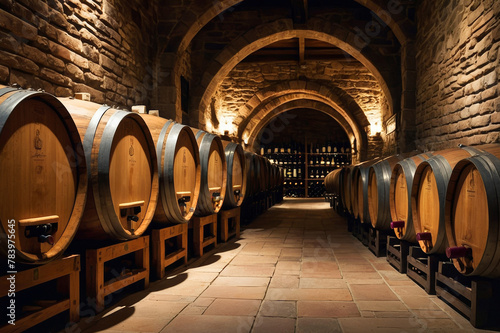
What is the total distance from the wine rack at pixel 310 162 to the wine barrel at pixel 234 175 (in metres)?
11.3

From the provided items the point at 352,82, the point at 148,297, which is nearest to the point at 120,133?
the point at 148,297

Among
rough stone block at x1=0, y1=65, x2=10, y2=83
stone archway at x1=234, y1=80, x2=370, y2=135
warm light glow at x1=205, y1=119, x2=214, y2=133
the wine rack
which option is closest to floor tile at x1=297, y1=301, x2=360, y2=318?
rough stone block at x1=0, y1=65, x2=10, y2=83

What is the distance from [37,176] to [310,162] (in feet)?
50.8

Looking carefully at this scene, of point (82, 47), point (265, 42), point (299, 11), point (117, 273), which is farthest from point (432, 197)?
point (265, 42)

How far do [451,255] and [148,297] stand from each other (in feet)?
6.62

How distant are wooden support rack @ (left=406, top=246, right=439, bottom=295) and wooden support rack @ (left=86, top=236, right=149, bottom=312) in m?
2.14

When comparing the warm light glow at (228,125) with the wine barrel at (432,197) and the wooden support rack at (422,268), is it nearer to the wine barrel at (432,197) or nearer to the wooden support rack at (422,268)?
the wooden support rack at (422,268)

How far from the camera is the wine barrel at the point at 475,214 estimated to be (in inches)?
76.1

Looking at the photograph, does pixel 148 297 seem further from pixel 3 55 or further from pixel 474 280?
pixel 3 55

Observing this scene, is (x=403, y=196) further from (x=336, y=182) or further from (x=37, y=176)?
(x=336, y=182)

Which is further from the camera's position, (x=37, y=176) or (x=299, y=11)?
(x=299, y=11)

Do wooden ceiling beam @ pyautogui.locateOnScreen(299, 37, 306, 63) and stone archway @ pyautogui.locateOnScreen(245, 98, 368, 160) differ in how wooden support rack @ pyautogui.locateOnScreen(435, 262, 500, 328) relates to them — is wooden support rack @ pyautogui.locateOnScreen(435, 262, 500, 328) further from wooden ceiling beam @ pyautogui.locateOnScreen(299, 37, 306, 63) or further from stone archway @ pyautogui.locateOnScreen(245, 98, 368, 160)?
stone archway @ pyautogui.locateOnScreen(245, 98, 368, 160)

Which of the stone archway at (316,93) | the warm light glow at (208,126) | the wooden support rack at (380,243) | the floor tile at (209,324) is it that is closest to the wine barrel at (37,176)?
the floor tile at (209,324)

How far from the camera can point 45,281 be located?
2.02 meters
